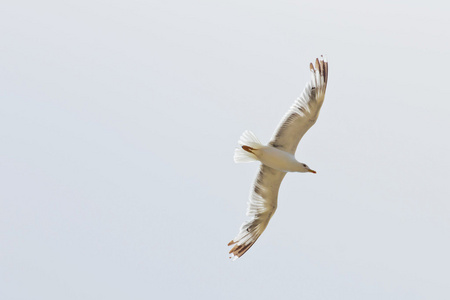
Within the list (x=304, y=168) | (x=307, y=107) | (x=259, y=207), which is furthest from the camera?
(x=259, y=207)

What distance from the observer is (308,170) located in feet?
57.2

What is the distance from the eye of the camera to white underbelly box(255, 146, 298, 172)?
56.3 ft

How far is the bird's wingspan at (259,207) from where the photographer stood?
18.2m

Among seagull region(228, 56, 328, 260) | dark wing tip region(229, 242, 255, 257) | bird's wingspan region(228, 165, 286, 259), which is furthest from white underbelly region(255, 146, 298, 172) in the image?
dark wing tip region(229, 242, 255, 257)

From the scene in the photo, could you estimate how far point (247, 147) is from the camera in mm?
17172

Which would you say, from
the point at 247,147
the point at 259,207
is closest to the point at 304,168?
the point at 247,147

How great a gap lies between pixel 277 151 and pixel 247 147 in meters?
0.66

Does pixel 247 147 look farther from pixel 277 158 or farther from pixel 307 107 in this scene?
pixel 307 107

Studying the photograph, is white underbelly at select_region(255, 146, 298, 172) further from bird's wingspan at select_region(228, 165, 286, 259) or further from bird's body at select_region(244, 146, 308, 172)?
bird's wingspan at select_region(228, 165, 286, 259)

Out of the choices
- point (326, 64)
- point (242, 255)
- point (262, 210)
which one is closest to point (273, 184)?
point (262, 210)

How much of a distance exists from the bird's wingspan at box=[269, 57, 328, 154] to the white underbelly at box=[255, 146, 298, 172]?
1.33 feet

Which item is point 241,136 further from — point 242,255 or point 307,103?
point 242,255

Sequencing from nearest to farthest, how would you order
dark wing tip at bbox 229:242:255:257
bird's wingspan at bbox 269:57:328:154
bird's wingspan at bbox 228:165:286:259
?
bird's wingspan at bbox 269:57:328:154
bird's wingspan at bbox 228:165:286:259
dark wing tip at bbox 229:242:255:257

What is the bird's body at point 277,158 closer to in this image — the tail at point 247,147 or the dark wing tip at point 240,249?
the tail at point 247,147
